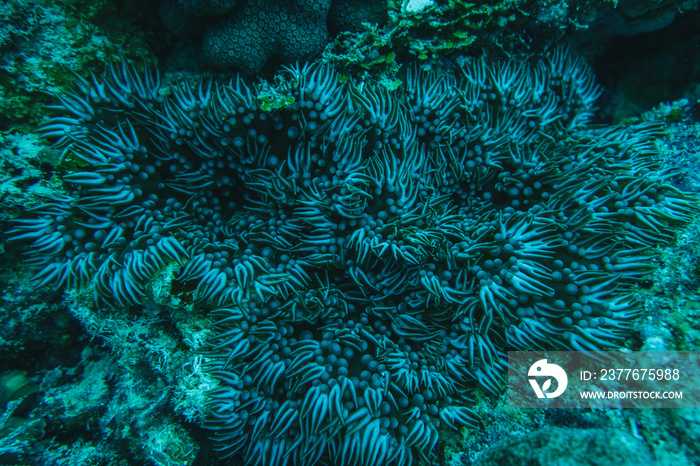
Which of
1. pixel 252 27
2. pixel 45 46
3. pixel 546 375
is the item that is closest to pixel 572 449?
pixel 546 375

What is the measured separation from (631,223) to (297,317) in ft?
8.59

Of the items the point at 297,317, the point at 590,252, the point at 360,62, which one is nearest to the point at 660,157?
the point at 590,252

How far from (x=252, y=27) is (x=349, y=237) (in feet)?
5.94

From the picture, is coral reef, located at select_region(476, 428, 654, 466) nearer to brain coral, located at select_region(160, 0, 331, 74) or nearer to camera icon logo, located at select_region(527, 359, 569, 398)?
camera icon logo, located at select_region(527, 359, 569, 398)

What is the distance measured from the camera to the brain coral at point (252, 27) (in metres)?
2.79

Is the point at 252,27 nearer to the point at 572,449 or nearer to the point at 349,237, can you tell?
the point at 349,237

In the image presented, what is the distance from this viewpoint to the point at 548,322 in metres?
2.52

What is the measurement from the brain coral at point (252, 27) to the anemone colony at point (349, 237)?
246mm

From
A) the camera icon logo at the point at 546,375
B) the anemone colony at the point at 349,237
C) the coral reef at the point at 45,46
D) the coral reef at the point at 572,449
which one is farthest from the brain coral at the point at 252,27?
the coral reef at the point at 572,449

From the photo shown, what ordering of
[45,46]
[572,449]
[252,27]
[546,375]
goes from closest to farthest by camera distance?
[572,449], [546,375], [45,46], [252,27]

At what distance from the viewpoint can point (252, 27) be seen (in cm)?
281

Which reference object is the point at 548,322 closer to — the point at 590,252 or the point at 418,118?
the point at 590,252

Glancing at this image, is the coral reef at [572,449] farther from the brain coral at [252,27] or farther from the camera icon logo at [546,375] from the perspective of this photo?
the brain coral at [252,27]

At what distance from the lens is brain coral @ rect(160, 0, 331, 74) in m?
2.79
